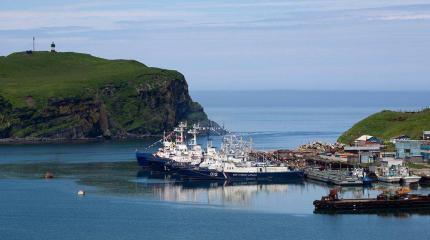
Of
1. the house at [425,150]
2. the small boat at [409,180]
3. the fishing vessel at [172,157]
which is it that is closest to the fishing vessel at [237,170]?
the fishing vessel at [172,157]

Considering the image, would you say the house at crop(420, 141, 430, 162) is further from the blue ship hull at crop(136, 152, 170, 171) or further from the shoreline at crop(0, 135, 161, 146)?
the shoreline at crop(0, 135, 161, 146)

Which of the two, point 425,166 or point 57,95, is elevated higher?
point 57,95

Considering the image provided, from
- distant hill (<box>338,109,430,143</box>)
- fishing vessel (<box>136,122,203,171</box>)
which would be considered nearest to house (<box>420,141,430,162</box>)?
distant hill (<box>338,109,430,143</box>)

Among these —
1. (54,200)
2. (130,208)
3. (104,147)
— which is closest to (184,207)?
(130,208)

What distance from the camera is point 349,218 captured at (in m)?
68.5

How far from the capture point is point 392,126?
11656 cm

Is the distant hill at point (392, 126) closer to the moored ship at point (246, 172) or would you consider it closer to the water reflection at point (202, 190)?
the moored ship at point (246, 172)

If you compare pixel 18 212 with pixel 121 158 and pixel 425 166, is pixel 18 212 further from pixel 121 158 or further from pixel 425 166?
pixel 121 158

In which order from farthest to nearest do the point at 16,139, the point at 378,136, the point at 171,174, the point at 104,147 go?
the point at 16,139
the point at 104,147
the point at 378,136
the point at 171,174

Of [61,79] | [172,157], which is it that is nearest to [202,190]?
[172,157]

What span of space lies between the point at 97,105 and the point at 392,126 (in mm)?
61469

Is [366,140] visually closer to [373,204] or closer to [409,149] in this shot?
[409,149]

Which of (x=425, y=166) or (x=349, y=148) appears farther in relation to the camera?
(x=349, y=148)

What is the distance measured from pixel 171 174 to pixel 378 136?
→ 87.3 feet
